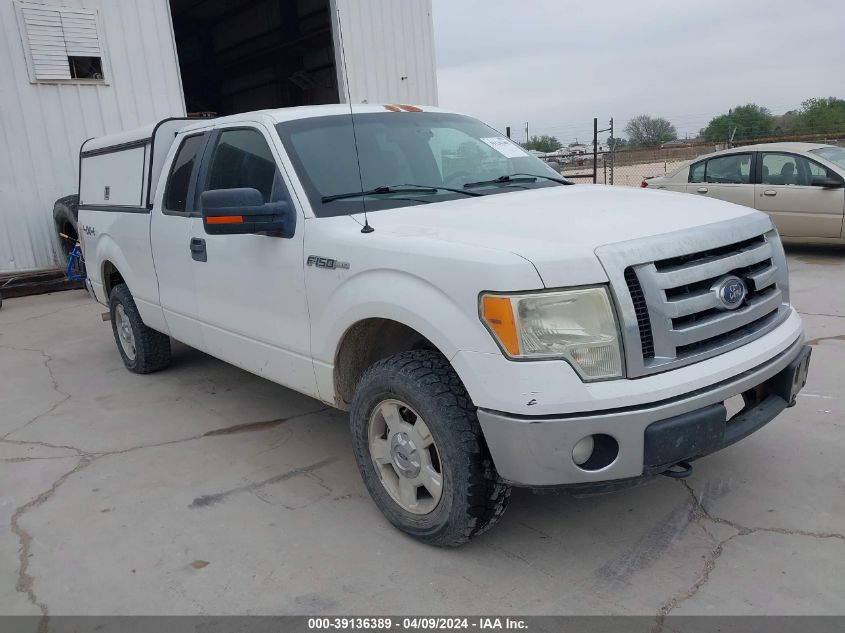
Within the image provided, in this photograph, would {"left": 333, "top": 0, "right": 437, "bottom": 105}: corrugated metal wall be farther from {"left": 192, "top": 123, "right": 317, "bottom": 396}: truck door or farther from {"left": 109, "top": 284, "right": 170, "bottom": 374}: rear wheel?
{"left": 192, "top": 123, "right": 317, "bottom": 396}: truck door

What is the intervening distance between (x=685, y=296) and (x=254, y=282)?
2.23 m

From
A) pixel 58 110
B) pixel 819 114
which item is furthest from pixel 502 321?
pixel 819 114

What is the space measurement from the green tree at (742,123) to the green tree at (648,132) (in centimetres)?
176

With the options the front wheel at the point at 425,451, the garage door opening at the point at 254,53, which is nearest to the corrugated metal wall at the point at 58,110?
the garage door opening at the point at 254,53

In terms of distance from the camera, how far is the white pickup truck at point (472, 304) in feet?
7.79

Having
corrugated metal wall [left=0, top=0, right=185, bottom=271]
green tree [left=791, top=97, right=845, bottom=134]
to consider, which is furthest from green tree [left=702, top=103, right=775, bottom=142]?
corrugated metal wall [left=0, top=0, right=185, bottom=271]

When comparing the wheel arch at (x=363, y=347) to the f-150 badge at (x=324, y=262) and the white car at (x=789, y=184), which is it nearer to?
the f-150 badge at (x=324, y=262)

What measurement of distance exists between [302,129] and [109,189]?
2.82 meters

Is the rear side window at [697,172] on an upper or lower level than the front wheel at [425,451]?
upper

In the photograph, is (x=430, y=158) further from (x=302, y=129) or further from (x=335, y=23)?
(x=335, y=23)

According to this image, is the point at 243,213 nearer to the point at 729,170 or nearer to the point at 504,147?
the point at 504,147

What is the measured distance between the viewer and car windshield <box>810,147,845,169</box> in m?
8.72

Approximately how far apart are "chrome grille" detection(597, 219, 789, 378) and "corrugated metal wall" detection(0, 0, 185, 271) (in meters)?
10.3
